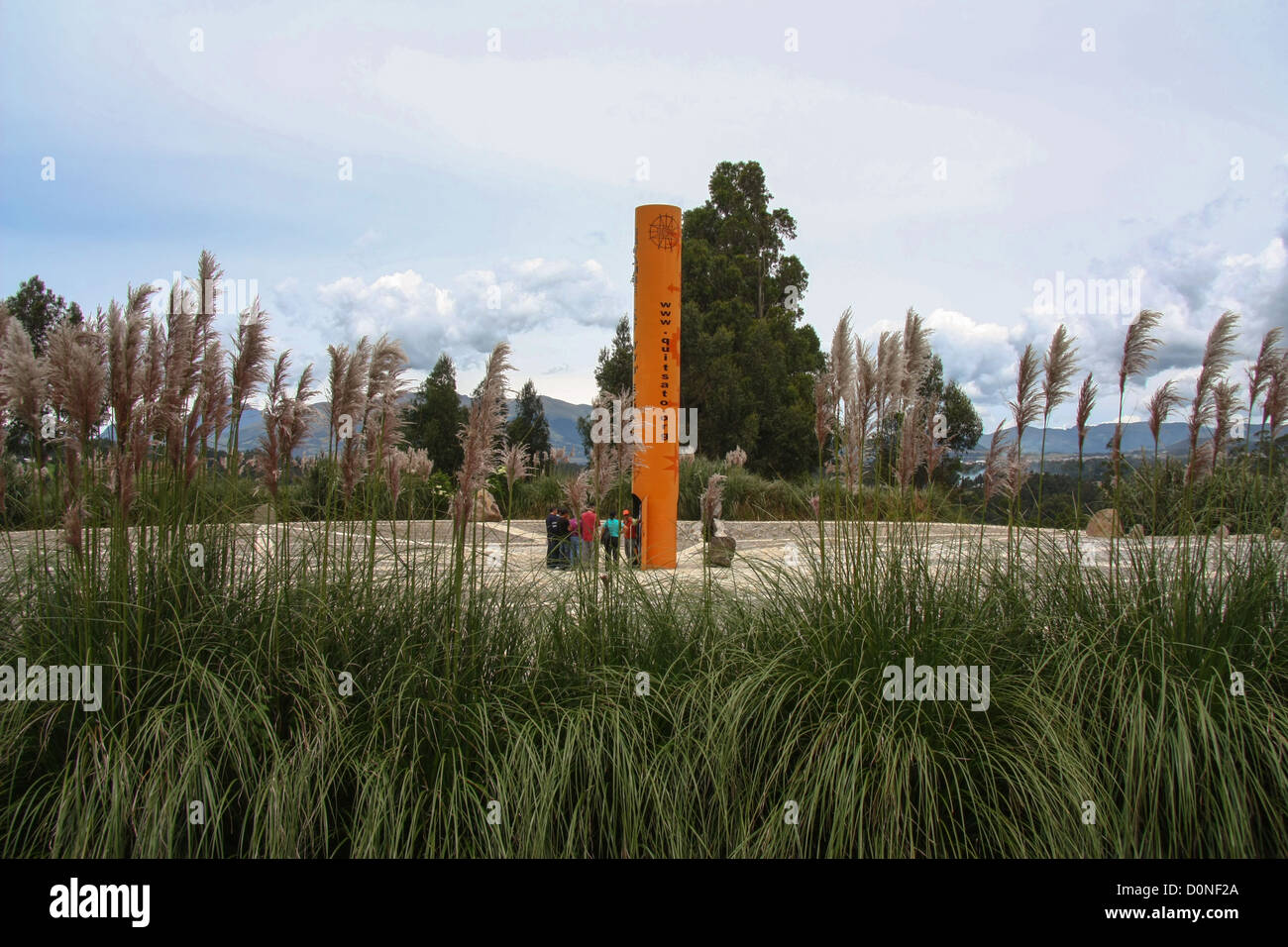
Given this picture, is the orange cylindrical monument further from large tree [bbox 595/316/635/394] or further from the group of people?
large tree [bbox 595/316/635/394]

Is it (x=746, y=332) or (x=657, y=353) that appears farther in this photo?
(x=746, y=332)

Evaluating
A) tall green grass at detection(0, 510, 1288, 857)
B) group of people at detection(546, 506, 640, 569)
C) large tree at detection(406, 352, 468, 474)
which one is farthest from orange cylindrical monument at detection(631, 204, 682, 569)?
large tree at detection(406, 352, 468, 474)

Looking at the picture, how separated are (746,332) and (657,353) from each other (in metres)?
20.6

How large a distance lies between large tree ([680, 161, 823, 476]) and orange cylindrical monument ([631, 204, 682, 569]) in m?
16.9

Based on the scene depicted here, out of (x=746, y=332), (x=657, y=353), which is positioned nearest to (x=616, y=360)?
(x=746, y=332)

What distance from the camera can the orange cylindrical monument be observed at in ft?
31.9

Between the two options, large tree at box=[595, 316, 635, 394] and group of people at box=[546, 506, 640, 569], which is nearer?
group of people at box=[546, 506, 640, 569]

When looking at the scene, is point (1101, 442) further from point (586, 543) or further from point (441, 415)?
point (441, 415)

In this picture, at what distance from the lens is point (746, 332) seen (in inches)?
1168

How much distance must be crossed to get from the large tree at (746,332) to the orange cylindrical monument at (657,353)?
16933 mm

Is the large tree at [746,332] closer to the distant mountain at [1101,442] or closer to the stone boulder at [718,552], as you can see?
the stone boulder at [718,552]
